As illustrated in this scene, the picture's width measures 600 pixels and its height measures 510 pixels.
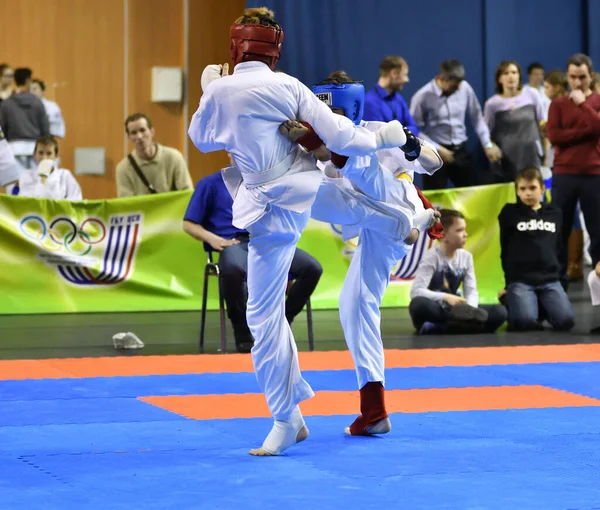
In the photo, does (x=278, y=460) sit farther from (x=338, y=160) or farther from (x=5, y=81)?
(x=5, y=81)

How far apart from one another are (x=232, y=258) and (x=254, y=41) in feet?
10.2

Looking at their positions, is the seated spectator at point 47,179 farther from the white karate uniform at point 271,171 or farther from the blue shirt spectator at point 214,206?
the white karate uniform at point 271,171

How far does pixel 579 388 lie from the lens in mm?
5961

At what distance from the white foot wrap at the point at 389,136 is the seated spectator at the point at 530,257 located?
13.7 ft

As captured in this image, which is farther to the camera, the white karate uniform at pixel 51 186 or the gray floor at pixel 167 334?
the white karate uniform at pixel 51 186

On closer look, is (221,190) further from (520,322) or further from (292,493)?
(292,493)

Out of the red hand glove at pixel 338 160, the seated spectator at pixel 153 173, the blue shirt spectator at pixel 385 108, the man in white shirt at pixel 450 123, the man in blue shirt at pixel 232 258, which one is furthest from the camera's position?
the man in white shirt at pixel 450 123

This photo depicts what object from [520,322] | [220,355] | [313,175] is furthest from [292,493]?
[520,322]

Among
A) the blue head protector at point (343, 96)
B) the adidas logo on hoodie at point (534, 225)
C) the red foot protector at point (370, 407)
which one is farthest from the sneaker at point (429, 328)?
the blue head protector at point (343, 96)

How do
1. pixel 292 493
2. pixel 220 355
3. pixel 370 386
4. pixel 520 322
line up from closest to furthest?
pixel 292 493
pixel 370 386
pixel 220 355
pixel 520 322

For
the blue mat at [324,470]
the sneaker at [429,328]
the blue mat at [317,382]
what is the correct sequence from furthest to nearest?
the sneaker at [429,328] → the blue mat at [317,382] → the blue mat at [324,470]

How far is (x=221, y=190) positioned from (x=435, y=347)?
179 cm

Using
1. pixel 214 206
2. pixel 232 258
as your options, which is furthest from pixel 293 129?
pixel 214 206

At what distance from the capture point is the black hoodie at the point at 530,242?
836 centimetres
